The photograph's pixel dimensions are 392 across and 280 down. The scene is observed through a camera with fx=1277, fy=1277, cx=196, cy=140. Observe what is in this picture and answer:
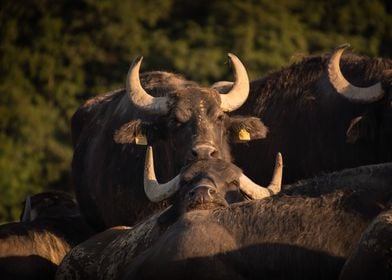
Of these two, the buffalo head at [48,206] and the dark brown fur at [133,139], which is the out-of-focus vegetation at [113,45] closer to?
the buffalo head at [48,206]

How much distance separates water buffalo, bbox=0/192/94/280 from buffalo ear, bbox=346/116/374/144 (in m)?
2.91

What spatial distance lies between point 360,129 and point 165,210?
2.59 m

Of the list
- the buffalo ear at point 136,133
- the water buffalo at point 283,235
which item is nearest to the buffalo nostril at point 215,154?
the buffalo ear at point 136,133

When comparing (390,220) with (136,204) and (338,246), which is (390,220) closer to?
(338,246)

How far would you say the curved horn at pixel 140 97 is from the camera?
12531 mm

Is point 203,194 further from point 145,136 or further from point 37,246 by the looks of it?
point 145,136

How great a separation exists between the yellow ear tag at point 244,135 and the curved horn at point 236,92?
0.25 metres

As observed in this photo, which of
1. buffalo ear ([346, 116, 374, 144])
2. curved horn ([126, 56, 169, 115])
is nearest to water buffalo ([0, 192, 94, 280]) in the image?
curved horn ([126, 56, 169, 115])

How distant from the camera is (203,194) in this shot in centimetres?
964

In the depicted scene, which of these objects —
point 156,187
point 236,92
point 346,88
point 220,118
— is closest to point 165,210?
point 156,187

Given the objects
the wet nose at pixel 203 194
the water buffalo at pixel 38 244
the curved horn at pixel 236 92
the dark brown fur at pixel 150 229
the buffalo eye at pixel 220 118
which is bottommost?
the water buffalo at pixel 38 244

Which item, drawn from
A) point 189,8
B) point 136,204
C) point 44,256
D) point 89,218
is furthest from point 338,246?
point 189,8

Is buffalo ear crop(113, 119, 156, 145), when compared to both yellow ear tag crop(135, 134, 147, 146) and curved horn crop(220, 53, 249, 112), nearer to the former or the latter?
→ yellow ear tag crop(135, 134, 147, 146)

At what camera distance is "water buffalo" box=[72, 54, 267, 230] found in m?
12.2
